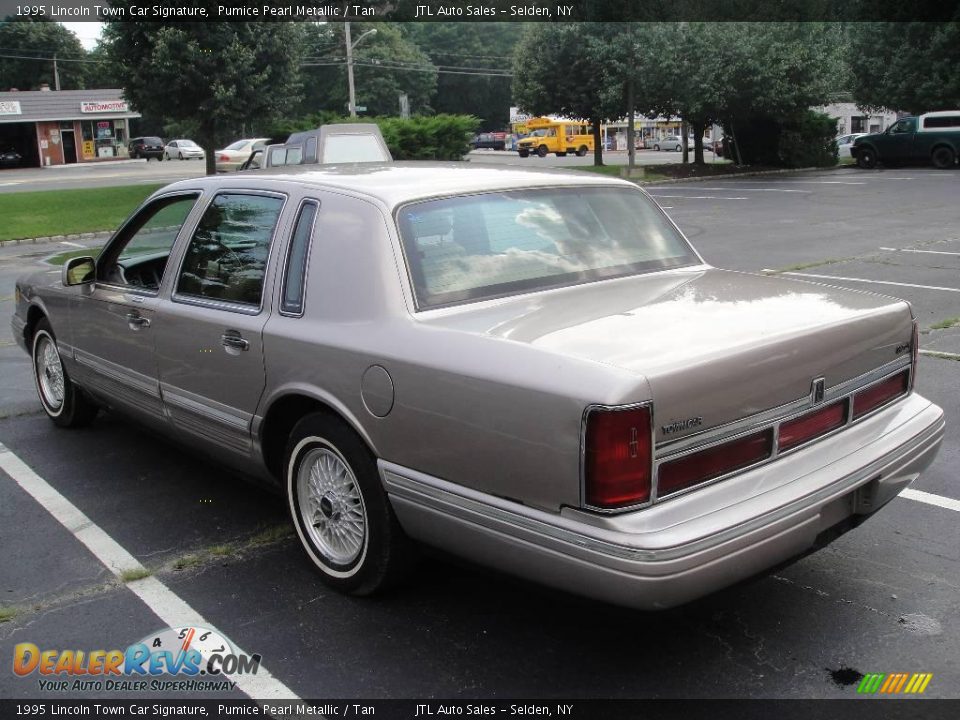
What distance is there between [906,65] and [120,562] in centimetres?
4036

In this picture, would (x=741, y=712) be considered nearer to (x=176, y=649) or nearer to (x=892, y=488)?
(x=892, y=488)

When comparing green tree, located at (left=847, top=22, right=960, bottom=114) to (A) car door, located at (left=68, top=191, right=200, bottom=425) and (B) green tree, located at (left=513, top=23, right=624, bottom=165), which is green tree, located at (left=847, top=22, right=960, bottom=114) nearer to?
(B) green tree, located at (left=513, top=23, right=624, bottom=165)

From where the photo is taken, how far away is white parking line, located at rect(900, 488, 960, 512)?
4.70m

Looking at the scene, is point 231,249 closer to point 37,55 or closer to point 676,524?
point 676,524

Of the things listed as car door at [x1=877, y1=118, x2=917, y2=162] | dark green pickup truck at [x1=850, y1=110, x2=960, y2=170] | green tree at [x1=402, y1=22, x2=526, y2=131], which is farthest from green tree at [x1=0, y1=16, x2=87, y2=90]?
car door at [x1=877, y1=118, x2=917, y2=162]

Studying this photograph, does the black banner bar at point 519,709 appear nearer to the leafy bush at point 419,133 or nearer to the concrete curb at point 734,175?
the leafy bush at point 419,133

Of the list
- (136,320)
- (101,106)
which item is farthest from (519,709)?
(101,106)

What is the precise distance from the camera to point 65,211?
908 inches

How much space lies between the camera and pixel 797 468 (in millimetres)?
3281

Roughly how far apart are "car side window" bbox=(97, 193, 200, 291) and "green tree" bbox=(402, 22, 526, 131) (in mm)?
89802

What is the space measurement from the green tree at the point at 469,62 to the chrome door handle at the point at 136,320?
90.6 m

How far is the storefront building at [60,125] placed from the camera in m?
59.1

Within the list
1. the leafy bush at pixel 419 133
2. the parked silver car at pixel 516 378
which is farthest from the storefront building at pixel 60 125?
the parked silver car at pixel 516 378

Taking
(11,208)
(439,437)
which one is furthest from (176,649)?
(11,208)
